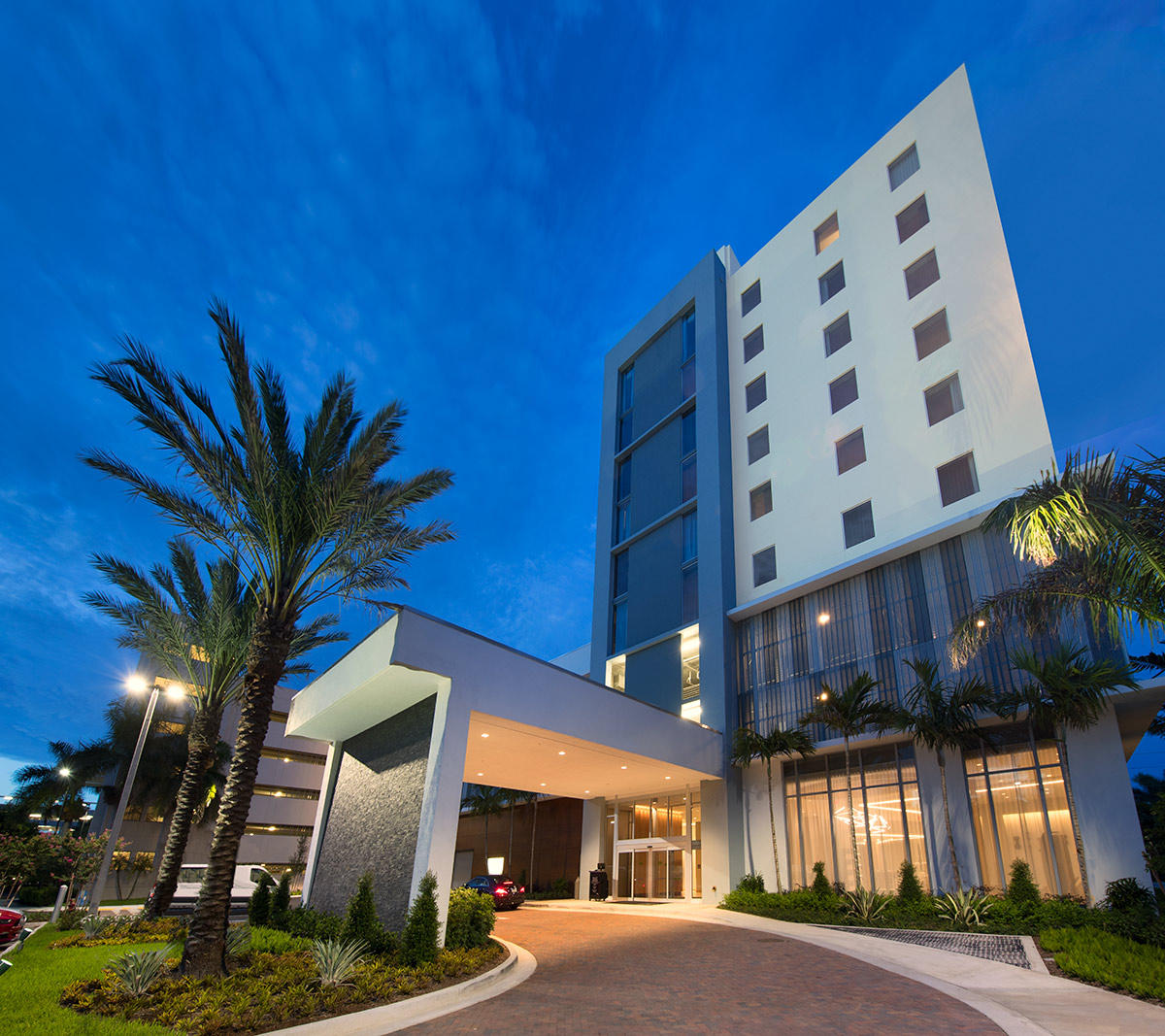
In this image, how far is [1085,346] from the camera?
7081 cm

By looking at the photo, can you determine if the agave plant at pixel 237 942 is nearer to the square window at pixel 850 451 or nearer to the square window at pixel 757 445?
the square window at pixel 850 451

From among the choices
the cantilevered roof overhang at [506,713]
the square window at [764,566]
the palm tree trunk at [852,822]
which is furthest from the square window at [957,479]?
the cantilevered roof overhang at [506,713]

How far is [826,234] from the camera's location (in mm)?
30531

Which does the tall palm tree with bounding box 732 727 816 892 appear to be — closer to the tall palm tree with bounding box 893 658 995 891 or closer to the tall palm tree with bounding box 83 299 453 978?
the tall palm tree with bounding box 893 658 995 891

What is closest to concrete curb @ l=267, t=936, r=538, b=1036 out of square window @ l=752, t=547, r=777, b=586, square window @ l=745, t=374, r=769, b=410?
square window @ l=752, t=547, r=777, b=586

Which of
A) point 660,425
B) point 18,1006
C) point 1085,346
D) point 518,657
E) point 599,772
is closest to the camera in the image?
point 18,1006

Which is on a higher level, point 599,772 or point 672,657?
point 672,657

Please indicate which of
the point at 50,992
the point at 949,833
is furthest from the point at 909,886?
the point at 50,992

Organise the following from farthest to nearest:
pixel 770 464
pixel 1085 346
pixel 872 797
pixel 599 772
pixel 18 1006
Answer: pixel 1085 346
pixel 770 464
pixel 599 772
pixel 872 797
pixel 18 1006

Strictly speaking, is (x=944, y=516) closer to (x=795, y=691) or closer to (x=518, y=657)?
(x=795, y=691)

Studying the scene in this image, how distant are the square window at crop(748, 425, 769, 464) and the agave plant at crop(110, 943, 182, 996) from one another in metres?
26.1

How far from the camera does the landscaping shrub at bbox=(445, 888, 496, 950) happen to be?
13281 mm

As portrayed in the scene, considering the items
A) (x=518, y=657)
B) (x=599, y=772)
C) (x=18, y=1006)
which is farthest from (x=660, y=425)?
(x=18, y=1006)

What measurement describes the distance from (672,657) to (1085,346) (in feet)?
228
